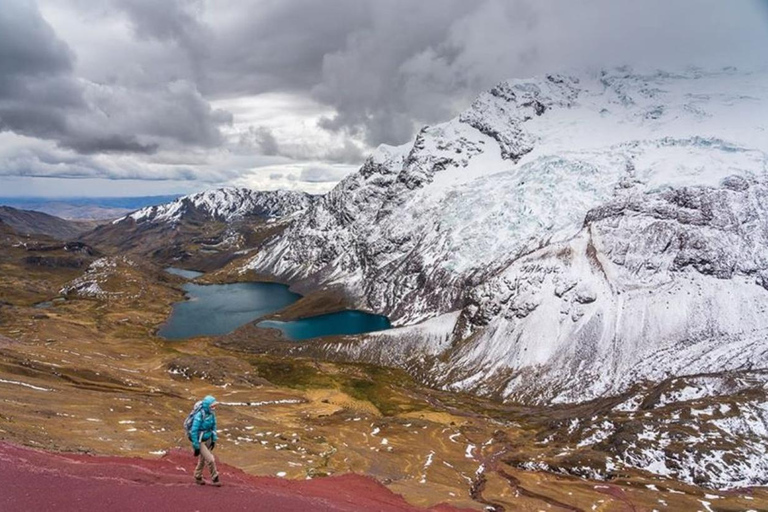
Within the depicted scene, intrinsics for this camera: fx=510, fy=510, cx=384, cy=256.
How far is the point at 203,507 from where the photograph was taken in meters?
26.0

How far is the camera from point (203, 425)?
97.0 feet

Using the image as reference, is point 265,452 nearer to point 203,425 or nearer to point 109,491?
point 203,425

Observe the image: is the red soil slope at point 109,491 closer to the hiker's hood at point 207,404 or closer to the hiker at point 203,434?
the hiker at point 203,434

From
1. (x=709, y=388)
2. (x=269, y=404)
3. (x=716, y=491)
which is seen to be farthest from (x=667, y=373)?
(x=269, y=404)

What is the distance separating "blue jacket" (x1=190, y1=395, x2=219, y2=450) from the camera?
29.2 m

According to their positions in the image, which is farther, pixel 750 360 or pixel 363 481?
pixel 750 360

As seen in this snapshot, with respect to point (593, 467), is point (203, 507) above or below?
above

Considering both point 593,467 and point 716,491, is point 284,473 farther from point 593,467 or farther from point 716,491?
point 716,491

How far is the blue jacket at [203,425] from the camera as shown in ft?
96.0

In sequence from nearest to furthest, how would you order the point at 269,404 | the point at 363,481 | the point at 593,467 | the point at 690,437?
the point at 363,481, the point at 593,467, the point at 690,437, the point at 269,404

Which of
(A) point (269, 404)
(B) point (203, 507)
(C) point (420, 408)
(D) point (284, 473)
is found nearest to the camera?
(B) point (203, 507)

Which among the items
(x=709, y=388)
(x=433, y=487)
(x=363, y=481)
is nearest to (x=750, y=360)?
(x=709, y=388)

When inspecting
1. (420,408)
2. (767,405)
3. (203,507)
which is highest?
(203,507)

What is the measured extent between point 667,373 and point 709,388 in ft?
148
